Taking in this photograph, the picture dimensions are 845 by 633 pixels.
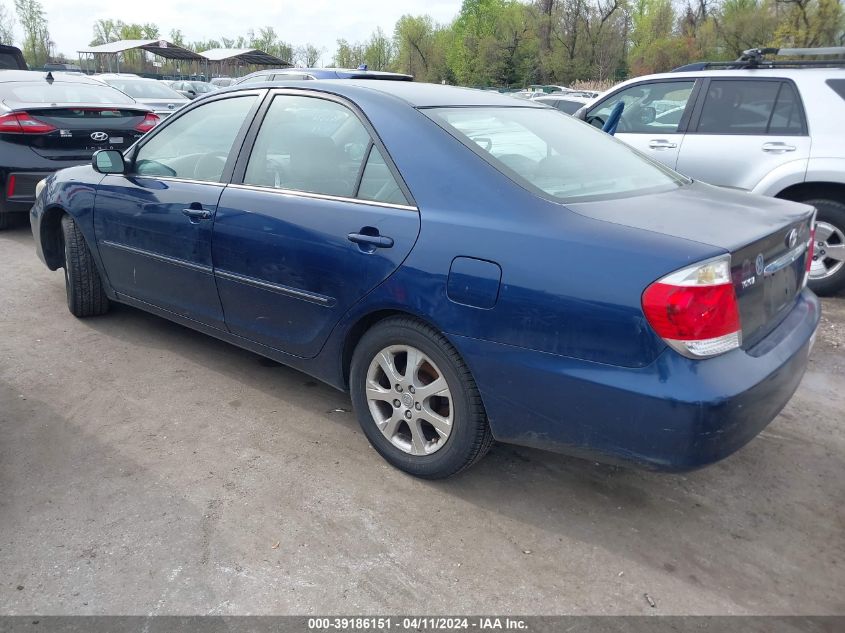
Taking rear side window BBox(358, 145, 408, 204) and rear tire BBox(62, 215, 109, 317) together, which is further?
rear tire BBox(62, 215, 109, 317)

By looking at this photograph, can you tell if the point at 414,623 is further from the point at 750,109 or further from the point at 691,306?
the point at 750,109

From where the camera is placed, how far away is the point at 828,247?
211 inches

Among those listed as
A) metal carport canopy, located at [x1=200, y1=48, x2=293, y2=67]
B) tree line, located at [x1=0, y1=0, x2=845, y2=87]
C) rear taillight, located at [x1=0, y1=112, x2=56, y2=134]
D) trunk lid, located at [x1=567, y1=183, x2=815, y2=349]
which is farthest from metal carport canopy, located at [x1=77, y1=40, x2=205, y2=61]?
trunk lid, located at [x1=567, y1=183, x2=815, y2=349]

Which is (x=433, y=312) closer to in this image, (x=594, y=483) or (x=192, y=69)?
→ (x=594, y=483)

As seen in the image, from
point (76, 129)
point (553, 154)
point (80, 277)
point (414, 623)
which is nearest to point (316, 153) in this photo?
point (553, 154)

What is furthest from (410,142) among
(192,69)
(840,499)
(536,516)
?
(192,69)

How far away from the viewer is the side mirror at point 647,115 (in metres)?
6.30

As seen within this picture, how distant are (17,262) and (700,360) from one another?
19.8ft

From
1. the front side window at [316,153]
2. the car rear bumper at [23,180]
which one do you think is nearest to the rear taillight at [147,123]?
the car rear bumper at [23,180]

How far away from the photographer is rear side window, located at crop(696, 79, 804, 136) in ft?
18.1

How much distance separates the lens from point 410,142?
291cm

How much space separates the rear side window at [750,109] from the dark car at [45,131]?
217 inches

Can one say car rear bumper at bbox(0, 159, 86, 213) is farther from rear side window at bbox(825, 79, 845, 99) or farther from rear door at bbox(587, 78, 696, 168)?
rear side window at bbox(825, 79, 845, 99)

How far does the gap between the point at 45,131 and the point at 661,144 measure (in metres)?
5.64
